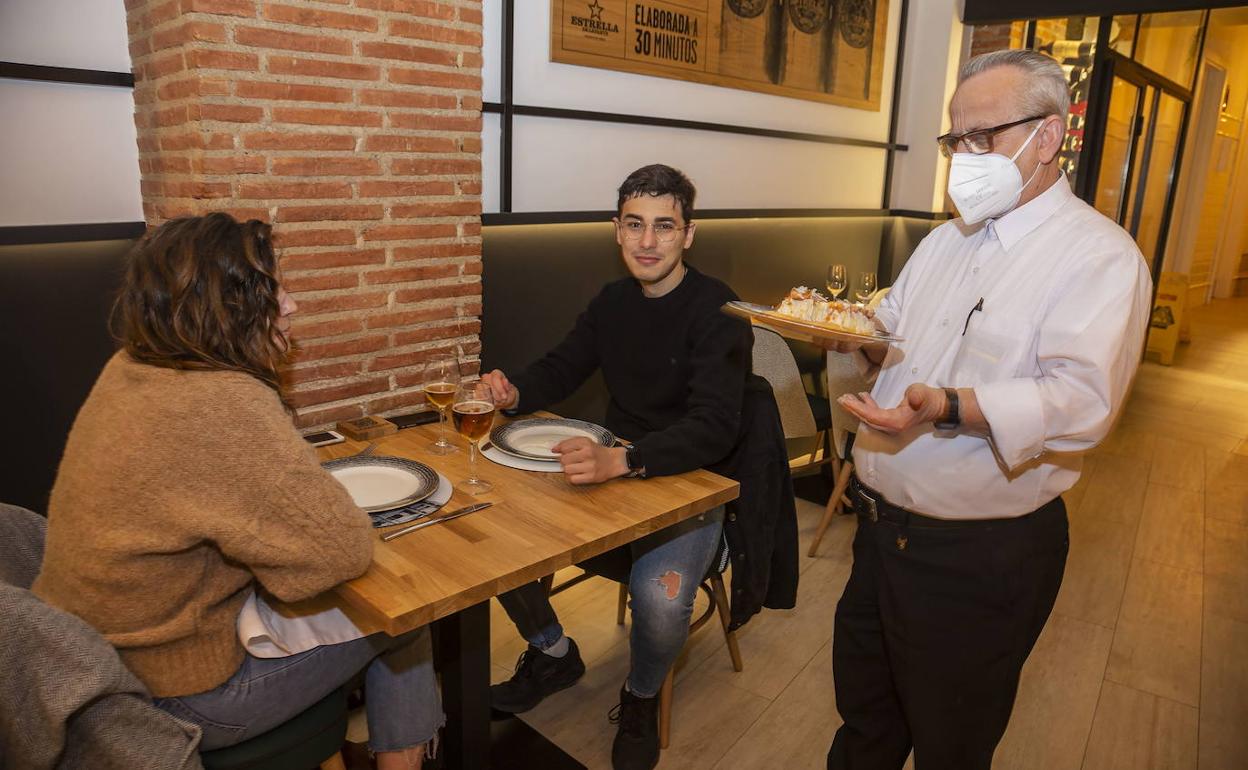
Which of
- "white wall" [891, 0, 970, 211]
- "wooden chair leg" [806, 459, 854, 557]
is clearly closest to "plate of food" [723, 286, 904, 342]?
"wooden chair leg" [806, 459, 854, 557]

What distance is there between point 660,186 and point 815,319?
631 mm

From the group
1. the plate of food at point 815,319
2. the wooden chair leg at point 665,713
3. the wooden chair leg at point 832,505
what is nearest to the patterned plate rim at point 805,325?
the plate of food at point 815,319

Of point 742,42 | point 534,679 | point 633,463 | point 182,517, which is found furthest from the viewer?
point 742,42

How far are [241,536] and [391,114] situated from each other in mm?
1552

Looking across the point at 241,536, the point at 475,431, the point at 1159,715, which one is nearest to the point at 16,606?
the point at 241,536

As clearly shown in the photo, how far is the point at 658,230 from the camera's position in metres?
2.12

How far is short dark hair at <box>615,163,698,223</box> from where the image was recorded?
2.12m

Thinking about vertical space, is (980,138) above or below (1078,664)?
above

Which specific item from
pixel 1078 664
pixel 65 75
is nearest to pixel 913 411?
pixel 1078 664

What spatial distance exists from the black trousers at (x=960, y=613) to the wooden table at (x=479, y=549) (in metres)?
0.40

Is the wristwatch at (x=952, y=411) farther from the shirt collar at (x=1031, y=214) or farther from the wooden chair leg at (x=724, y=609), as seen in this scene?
the wooden chair leg at (x=724, y=609)

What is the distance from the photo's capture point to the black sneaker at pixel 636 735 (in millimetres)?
2164

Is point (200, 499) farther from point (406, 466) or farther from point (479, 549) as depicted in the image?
point (406, 466)

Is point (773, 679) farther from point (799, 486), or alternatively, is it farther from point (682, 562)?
point (799, 486)
